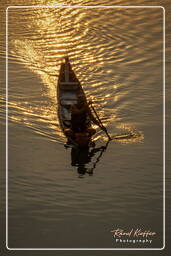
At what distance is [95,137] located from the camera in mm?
16609

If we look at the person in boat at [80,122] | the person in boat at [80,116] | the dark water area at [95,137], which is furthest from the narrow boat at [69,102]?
the dark water area at [95,137]

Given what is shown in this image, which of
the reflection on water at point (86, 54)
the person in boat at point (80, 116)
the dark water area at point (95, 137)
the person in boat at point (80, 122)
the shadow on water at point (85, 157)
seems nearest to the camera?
the dark water area at point (95, 137)

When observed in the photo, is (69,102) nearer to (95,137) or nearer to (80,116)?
(95,137)

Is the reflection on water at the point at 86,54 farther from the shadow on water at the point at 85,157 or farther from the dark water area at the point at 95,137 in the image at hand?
the shadow on water at the point at 85,157

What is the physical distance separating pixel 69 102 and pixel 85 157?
8.58 ft

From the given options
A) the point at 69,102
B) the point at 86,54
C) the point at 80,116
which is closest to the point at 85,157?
the point at 80,116

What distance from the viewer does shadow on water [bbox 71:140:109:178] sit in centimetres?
1540

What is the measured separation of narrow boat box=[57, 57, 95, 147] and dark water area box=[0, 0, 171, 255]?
37 cm

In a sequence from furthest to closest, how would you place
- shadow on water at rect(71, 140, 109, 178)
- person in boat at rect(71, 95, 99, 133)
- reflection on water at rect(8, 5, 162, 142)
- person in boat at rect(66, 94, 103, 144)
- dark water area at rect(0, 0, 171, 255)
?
reflection on water at rect(8, 5, 162, 142) < person in boat at rect(71, 95, 99, 133) < person in boat at rect(66, 94, 103, 144) < shadow on water at rect(71, 140, 109, 178) < dark water area at rect(0, 0, 171, 255)

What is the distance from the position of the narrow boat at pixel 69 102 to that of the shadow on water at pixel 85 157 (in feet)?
0.79

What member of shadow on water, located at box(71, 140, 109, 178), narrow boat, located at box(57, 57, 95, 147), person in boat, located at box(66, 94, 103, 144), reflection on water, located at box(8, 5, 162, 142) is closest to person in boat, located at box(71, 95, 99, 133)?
person in boat, located at box(66, 94, 103, 144)

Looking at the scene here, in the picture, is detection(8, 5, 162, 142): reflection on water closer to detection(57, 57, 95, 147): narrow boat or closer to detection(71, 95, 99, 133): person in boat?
detection(57, 57, 95, 147): narrow boat

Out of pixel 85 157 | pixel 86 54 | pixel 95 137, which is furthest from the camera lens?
pixel 86 54

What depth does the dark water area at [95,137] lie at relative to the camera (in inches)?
519
